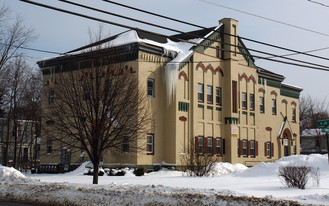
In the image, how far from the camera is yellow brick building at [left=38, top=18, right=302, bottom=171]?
29234 mm

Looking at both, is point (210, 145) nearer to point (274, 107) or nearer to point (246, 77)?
point (246, 77)

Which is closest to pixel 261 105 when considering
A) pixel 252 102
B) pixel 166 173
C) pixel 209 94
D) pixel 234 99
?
pixel 252 102

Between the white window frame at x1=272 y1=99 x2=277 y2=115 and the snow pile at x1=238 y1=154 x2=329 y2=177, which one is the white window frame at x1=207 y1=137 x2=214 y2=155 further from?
the white window frame at x1=272 y1=99 x2=277 y2=115

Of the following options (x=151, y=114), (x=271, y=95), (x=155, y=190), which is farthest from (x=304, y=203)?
(x=271, y=95)

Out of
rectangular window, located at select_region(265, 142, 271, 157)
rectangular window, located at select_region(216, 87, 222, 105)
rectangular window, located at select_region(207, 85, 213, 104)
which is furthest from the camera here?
rectangular window, located at select_region(265, 142, 271, 157)

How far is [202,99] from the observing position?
32.5 metres

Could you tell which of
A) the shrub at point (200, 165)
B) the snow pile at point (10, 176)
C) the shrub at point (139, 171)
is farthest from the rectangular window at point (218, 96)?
the snow pile at point (10, 176)

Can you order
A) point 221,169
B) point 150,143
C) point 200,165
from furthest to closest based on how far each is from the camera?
point 150,143 < point 221,169 < point 200,165

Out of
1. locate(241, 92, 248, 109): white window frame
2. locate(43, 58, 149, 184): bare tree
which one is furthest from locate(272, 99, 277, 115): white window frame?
locate(43, 58, 149, 184): bare tree

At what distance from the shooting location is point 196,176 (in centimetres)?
2466

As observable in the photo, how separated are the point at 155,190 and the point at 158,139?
54.6 feet

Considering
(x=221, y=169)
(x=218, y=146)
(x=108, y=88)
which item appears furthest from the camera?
(x=218, y=146)

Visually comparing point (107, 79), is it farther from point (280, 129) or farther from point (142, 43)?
point (280, 129)

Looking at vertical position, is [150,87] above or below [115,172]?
above
